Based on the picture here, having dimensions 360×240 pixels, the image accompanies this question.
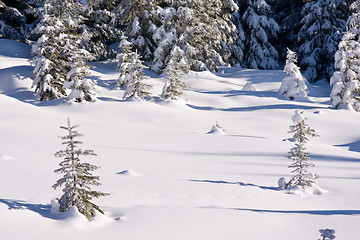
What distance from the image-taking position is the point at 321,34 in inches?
1151

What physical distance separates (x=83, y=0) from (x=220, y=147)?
18510 mm

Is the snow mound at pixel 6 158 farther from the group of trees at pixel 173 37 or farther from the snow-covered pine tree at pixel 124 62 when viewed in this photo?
the snow-covered pine tree at pixel 124 62

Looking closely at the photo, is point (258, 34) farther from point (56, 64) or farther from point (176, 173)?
point (176, 173)

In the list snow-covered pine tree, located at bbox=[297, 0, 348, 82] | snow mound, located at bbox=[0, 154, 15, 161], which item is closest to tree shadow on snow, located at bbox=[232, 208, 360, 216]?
snow mound, located at bbox=[0, 154, 15, 161]

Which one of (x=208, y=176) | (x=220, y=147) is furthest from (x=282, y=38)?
(x=208, y=176)

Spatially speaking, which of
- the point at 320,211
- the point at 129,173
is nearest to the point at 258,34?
the point at 129,173

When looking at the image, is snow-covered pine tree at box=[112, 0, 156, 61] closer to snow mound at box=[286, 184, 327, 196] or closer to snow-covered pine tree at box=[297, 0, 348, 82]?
snow-covered pine tree at box=[297, 0, 348, 82]

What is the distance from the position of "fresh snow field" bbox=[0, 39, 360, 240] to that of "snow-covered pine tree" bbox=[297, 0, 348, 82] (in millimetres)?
14643

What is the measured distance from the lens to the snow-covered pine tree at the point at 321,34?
28.5 metres

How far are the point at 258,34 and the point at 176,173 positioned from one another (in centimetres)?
2637

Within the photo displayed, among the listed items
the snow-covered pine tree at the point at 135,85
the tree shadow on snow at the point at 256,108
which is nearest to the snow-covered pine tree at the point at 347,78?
the tree shadow on snow at the point at 256,108

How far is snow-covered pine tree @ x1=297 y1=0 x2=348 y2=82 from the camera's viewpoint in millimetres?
28516

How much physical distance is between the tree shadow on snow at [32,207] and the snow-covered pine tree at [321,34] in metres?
28.4

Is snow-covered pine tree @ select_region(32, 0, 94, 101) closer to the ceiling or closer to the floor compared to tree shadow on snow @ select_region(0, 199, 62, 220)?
closer to the ceiling
